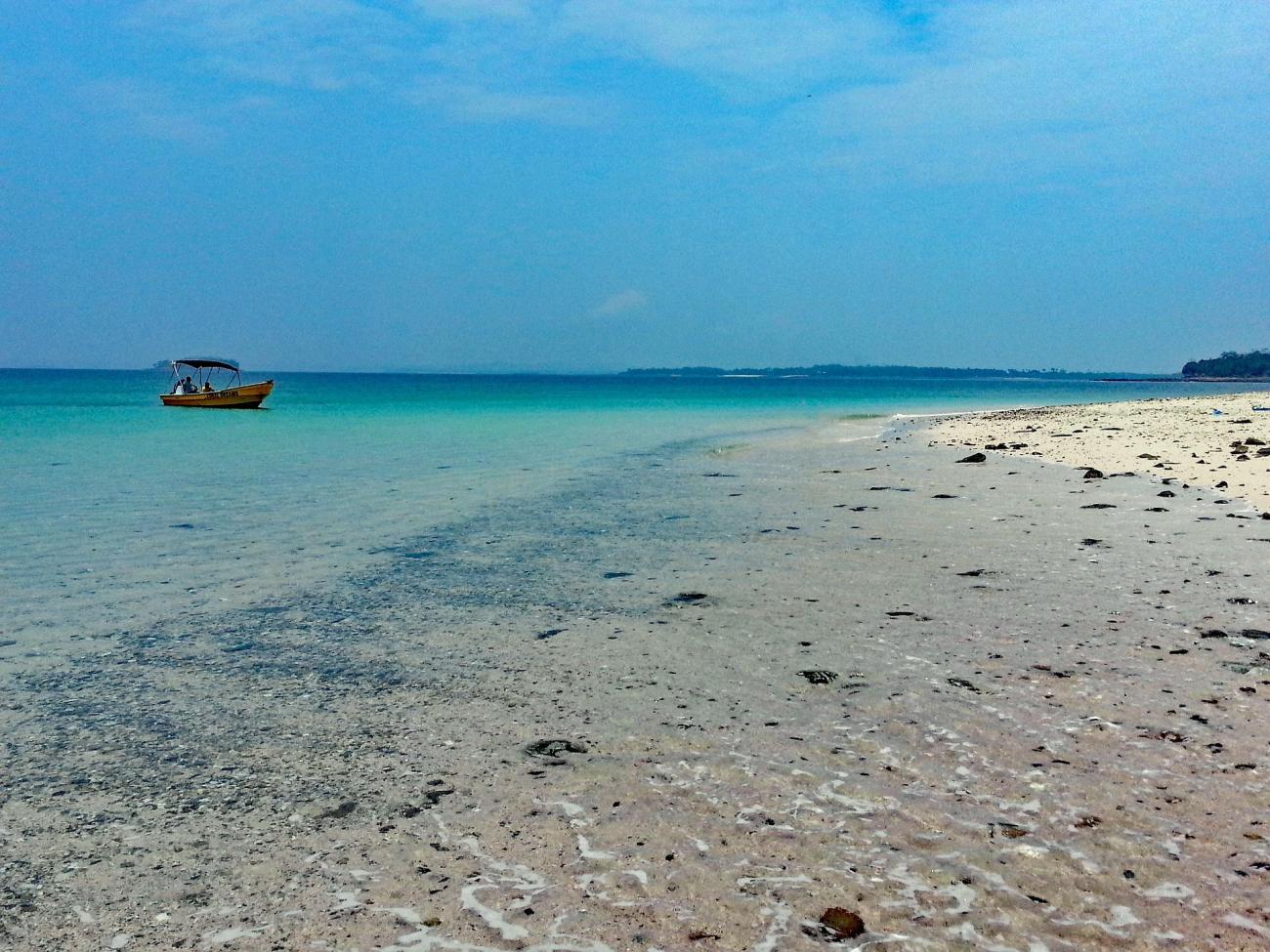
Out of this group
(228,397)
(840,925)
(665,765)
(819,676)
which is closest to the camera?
(840,925)

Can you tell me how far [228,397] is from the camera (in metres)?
61.0

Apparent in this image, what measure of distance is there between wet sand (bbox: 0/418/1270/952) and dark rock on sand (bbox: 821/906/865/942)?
0.03 m

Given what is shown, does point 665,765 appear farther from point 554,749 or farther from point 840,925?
point 840,925

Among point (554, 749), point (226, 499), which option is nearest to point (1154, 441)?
point (226, 499)

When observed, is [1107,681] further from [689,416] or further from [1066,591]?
[689,416]

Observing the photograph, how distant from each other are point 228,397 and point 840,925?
64.3 m

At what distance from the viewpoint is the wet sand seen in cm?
391

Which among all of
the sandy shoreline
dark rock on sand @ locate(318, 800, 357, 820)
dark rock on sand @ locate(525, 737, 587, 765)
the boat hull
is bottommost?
dark rock on sand @ locate(318, 800, 357, 820)

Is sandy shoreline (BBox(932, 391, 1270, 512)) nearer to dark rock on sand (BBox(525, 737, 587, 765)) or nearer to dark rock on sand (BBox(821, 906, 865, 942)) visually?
dark rock on sand (BBox(525, 737, 587, 765))

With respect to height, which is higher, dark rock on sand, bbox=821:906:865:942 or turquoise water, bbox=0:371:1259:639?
turquoise water, bbox=0:371:1259:639

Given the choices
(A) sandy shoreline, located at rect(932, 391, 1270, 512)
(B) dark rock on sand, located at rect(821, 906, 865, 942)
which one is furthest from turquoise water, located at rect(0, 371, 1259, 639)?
(A) sandy shoreline, located at rect(932, 391, 1270, 512)

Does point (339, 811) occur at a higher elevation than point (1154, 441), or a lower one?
lower

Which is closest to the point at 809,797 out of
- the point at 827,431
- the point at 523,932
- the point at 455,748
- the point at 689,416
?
the point at 523,932

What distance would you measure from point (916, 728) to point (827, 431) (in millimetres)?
34292
